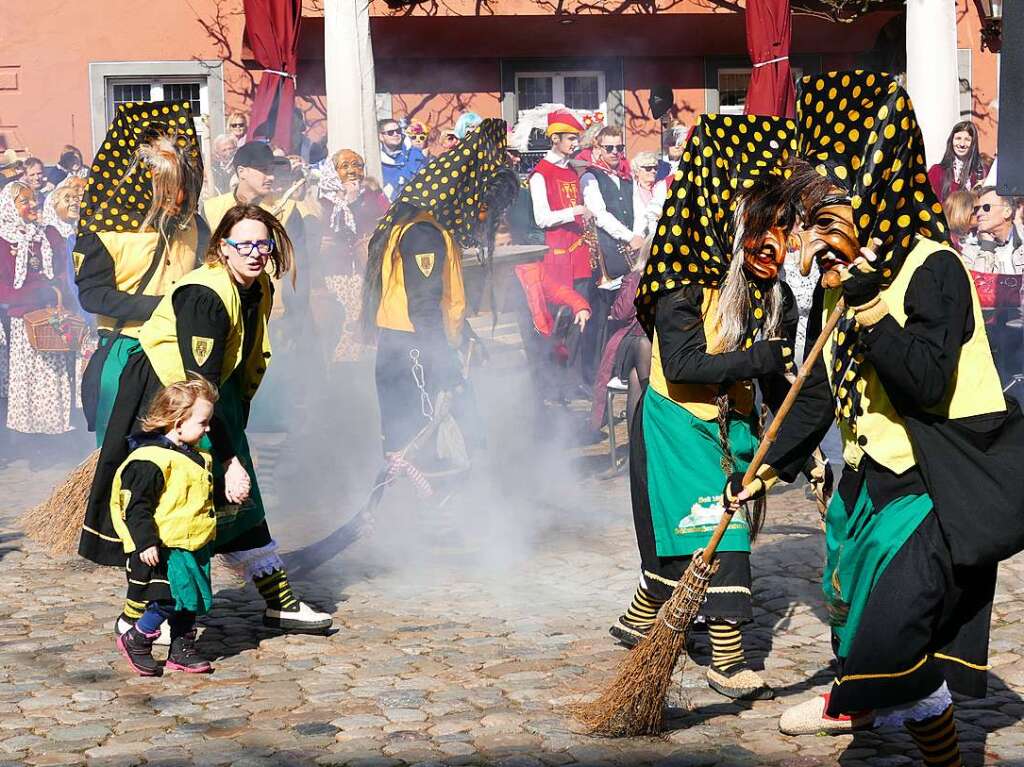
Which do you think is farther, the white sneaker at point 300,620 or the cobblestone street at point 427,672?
the white sneaker at point 300,620

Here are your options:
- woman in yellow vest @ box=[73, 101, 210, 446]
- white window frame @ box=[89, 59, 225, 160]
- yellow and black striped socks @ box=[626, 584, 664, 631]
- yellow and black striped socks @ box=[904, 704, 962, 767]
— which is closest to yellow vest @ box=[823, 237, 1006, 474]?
yellow and black striped socks @ box=[904, 704, 962, 767]

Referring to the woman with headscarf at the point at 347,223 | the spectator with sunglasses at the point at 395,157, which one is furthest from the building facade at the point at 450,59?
the woman with headscarf at the point at 347,223

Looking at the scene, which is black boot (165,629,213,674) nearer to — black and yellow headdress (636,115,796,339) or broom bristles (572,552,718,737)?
broom bristles (572,552,718,737)

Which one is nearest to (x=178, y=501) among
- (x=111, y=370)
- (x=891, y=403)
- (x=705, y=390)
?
(x=111, y=370)

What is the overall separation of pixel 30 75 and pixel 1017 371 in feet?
37.7

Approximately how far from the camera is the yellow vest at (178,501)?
5.49m

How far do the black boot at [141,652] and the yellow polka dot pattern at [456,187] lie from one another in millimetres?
3153

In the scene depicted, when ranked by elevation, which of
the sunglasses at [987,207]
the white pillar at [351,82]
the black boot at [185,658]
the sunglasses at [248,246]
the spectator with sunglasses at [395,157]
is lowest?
the black boot at [185,658]

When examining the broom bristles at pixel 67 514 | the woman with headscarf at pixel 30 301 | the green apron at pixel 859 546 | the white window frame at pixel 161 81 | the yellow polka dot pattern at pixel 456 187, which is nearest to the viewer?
the green apron at pixel 859 546

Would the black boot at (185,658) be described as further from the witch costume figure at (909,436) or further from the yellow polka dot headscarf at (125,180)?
the witch costume figure at (909,436)

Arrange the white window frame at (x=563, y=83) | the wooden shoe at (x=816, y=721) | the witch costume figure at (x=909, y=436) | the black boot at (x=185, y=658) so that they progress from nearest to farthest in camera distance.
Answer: the witch costume figure at (x=909, y=436) < the wooden shoe at (x=816, y=721) < the black boot at (x=185, y=658) < the white window frame at (x=563, y=83)

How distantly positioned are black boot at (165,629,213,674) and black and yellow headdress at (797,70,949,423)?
2604 millimetres

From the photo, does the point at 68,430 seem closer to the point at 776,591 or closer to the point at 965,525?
the point at 776,591

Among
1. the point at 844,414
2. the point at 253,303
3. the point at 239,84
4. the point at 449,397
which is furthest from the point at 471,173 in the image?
the point at 239,84
